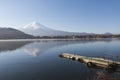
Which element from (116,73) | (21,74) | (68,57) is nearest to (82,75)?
(116,73)

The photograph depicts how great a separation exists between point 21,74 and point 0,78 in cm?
405

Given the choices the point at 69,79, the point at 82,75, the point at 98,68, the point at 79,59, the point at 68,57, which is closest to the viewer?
the point at 69,79

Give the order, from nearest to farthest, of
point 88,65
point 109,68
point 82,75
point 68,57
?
point 82,75
point 109,68
point 88,65
point 68,57

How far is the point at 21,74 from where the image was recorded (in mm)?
33875

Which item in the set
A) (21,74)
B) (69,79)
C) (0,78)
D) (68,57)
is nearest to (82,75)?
(69,79)

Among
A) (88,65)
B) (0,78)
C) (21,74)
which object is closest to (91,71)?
(88,65)

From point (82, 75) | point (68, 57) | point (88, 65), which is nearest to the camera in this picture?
point (82, 75)

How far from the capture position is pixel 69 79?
29531 millimetres

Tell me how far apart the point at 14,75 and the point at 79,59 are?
1988 cm

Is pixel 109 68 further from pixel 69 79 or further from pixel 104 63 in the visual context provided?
pixel 69 79

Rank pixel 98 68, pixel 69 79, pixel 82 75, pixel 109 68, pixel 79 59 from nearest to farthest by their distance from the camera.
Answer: pixel 69 79 → pixel 82 75 → pixel 109 68 → pixel 98 68 → pixel 79 59

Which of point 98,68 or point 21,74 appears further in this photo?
point 98,68

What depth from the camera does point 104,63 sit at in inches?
1484

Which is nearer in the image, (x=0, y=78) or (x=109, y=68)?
(x=0, y=78)
